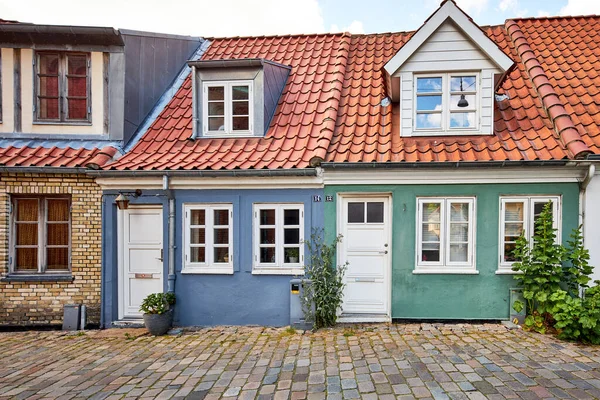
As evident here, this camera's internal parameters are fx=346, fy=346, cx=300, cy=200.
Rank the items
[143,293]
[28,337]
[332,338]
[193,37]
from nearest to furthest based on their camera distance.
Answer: [332,338], [28,337], [143,293], [193,37]

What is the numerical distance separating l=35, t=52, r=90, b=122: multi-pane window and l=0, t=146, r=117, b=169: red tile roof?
86 cm

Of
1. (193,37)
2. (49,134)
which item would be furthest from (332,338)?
(193,37)

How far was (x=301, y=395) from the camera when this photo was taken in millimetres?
4289

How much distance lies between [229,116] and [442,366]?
6.43m

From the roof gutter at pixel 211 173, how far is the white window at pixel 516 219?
3.81 m

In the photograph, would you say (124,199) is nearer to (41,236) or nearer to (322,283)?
(41,236)

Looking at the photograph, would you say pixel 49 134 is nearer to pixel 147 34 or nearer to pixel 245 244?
pixel 147 34

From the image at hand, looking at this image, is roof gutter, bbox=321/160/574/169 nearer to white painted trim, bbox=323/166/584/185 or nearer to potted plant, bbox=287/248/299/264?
white painted trim, bbox=323/166/584/185

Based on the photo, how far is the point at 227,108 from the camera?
8.03 m

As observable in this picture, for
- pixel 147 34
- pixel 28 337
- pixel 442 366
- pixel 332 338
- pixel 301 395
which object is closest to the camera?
pixel 301 395

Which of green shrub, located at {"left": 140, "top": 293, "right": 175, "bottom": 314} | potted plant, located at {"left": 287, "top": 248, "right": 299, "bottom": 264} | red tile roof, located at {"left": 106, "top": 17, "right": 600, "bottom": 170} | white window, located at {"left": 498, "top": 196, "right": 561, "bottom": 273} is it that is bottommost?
green shrub, located at {"left": 140, "top": 293, "right": 175, "bottom": 314}

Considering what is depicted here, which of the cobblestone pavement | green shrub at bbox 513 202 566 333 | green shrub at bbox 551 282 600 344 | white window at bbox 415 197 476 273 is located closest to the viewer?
the cobblestone pavement

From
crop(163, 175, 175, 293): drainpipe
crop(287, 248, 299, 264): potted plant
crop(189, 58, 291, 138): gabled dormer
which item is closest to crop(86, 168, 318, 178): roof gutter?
crop(163, 175, 175, 293): drainpipe

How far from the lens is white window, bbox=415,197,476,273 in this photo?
268 inches
